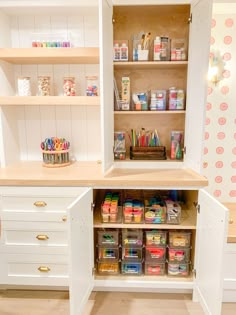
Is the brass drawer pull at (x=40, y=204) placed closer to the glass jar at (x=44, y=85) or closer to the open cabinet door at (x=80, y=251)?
the open cabinet door at (x=80, y=251)

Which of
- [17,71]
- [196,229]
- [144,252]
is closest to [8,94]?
[17,71]

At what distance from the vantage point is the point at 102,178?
1.61 meters

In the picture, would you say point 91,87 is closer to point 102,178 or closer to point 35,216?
point 102,178

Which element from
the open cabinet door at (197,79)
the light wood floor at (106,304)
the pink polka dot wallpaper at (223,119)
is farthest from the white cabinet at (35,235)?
the pink polka dot wallpaper at (223,119)

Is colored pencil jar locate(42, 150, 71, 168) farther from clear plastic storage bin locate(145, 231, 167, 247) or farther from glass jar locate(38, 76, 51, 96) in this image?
clear plastic storage bin locate(145, 231, 167, 247)

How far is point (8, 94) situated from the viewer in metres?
1.98

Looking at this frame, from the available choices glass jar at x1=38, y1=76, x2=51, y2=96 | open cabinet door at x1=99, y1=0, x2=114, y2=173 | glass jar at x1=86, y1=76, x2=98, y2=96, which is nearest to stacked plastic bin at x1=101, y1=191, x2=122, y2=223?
open cabinet door at x1=99, y1=0, x2=114, y2=173

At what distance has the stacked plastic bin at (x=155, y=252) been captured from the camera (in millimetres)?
1750

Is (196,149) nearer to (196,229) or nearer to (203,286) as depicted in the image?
(196,229)

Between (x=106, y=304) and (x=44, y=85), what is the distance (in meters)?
1.67

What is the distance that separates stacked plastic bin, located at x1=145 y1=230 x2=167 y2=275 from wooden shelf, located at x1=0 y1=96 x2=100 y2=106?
1020 mm

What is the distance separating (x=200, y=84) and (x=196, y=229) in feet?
3.14

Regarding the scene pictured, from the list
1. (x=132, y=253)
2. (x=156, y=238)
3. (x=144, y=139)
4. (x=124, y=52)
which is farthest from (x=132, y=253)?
(x=124, y=52)

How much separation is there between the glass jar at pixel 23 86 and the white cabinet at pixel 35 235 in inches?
30.3
